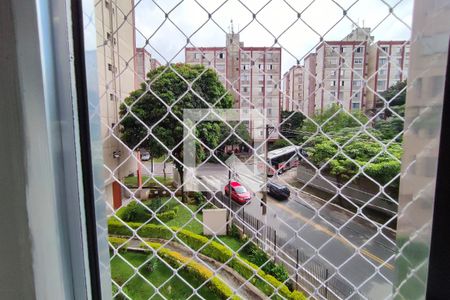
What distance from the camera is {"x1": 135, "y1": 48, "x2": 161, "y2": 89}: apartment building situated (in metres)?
0.39

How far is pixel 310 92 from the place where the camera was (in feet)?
1.25

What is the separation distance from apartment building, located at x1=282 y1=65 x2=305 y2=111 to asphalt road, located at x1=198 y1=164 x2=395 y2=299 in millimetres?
98

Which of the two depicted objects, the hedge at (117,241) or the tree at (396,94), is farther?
the hedge at (117,241)

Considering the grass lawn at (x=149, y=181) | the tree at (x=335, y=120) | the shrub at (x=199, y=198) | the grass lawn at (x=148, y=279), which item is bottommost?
the grass lawn at (x=148, y=279)

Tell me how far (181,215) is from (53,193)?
0.79 feet

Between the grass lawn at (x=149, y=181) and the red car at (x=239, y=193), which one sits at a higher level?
the grass lawn at (x=149, y=181)

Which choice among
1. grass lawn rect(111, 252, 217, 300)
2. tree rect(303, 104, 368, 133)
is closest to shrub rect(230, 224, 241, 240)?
grass lawn rect(111, 252, 217, 300)

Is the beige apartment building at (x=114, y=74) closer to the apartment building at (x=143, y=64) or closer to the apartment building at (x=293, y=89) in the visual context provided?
the apartment building at (x=143, y=64)

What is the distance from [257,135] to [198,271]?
270 millimetres

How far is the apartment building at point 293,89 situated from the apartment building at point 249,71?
0.01 m

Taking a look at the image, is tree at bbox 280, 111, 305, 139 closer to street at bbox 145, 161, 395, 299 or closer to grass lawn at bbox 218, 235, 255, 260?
street at bbox 145, 161, 395, 299

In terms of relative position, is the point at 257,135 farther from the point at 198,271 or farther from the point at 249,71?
the point at 198,271

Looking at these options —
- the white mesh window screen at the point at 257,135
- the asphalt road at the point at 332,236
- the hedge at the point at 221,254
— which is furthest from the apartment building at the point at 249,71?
the hedge at the point at 221,254

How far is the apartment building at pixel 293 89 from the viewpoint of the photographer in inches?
14.8
